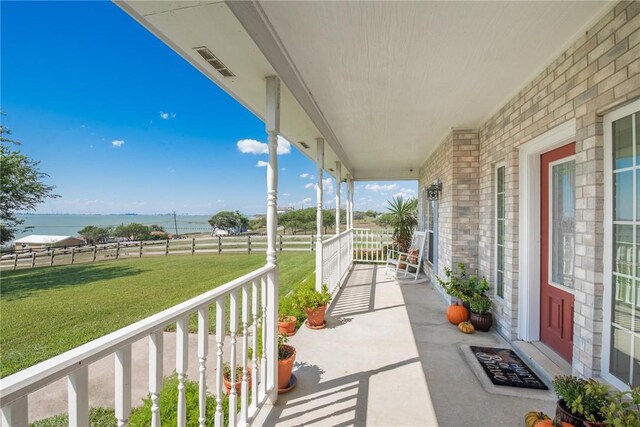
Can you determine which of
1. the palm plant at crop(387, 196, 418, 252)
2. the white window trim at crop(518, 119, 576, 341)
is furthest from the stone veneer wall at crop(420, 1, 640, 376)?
the palm plant at crop(387, 196, 418, 252)

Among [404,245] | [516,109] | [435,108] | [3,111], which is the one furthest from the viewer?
[3,111]

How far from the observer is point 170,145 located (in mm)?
25203

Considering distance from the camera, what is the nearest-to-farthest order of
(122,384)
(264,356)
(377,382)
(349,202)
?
(122,384) → (264,356) → (377,382) → (349,202)

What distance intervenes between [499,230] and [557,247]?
0.85 meters

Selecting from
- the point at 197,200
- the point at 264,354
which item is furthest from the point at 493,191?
the point at 197,200

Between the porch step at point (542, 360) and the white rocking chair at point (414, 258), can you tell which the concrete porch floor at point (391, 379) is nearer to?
the porch step at point (542, 360)

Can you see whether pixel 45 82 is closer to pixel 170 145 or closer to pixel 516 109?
pixel 516 109

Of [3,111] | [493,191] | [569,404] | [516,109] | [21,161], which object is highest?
[3,111]

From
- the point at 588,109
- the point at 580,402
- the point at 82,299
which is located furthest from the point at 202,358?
the point at 82,299

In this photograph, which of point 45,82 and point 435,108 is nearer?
point 435,108

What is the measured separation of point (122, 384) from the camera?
2.95ft

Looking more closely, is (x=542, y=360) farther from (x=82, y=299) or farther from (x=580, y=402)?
(x=82, y=299)

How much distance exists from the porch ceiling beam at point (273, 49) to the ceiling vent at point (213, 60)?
1.05 ft

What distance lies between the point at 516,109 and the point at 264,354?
3235 mm
